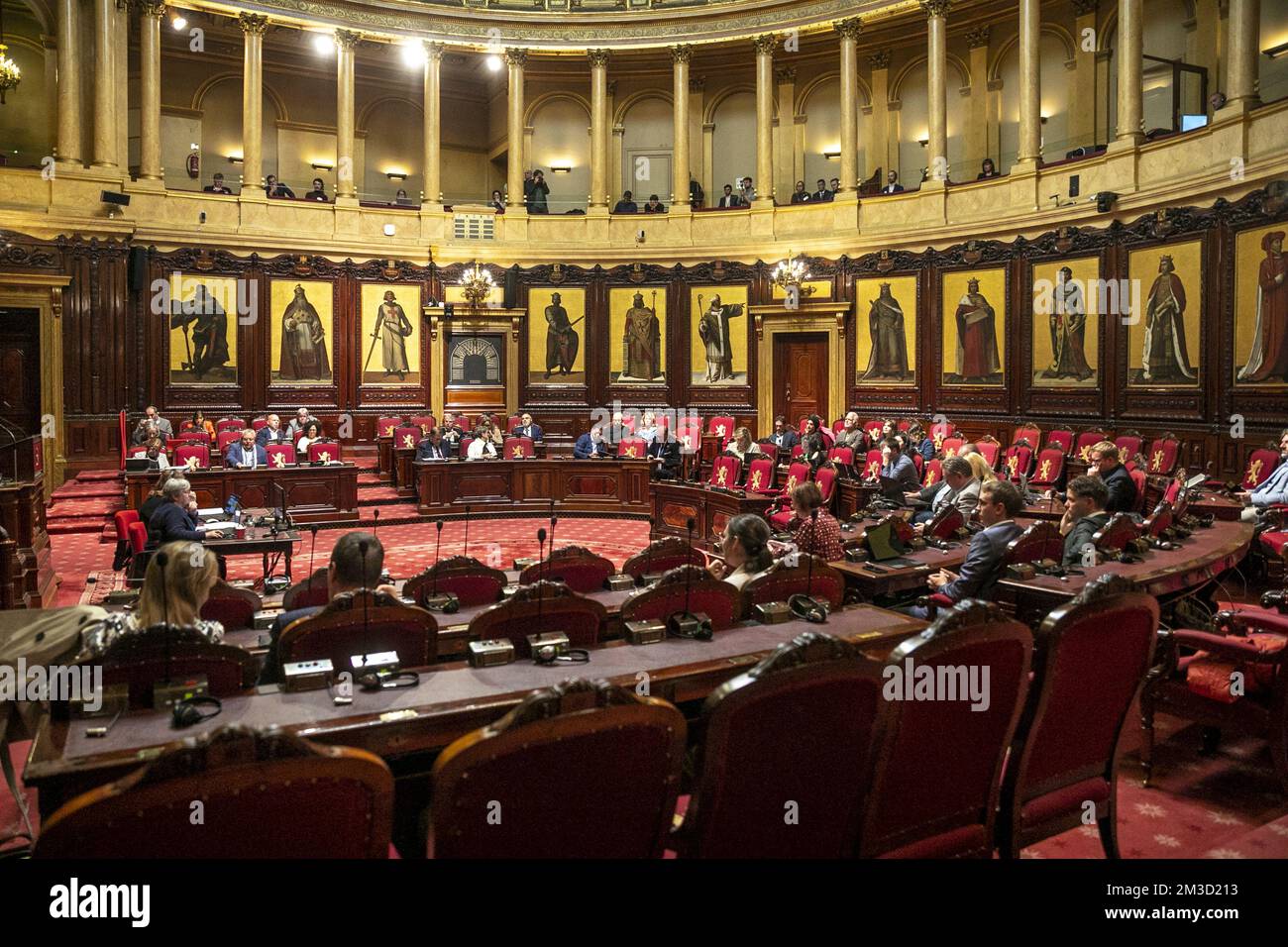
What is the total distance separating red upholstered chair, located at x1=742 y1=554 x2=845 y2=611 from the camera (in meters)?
4.21

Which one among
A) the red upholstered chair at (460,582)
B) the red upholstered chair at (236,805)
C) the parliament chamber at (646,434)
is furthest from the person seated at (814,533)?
the red upholstered chair at (236,805)

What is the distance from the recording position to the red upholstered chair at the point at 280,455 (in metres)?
13.1

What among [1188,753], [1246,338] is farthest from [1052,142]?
[1188,753]

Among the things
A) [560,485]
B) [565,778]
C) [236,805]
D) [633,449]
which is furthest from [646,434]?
[236,805]

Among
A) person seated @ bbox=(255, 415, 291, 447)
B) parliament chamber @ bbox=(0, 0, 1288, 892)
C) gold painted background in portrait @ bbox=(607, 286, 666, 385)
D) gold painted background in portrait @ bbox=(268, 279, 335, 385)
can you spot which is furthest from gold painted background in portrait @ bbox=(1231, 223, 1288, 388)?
gold painted background in portrait @ bbox=(268, 279, 335, 385)

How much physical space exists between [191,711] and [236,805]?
1.16m

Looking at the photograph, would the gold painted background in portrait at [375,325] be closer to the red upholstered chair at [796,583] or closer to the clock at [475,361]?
the clock at [475,361]

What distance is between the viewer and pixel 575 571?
193 inches

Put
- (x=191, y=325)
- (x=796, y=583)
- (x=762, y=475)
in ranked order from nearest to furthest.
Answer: (x=796, y=583) < (x=762, y=475) < (x=191, y=325)

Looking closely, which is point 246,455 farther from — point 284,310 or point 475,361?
point 475,361

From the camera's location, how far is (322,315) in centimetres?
1838

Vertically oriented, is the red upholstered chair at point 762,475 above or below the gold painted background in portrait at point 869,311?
below

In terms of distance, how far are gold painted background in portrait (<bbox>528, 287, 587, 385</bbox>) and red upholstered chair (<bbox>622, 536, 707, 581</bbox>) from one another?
14462 mm

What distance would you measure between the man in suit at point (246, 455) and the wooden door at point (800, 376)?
1061 centimetres
